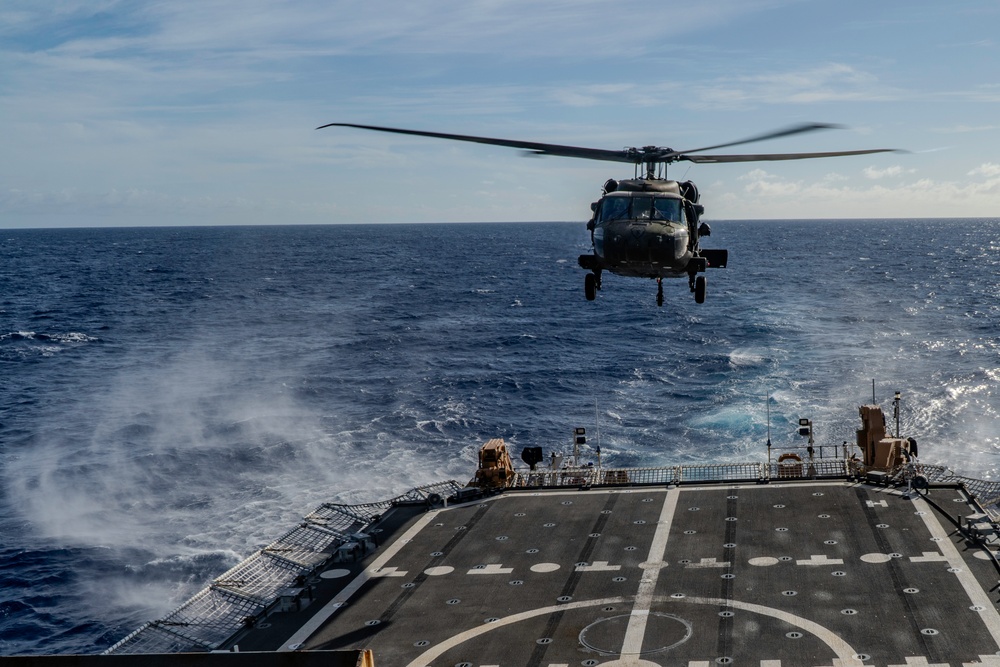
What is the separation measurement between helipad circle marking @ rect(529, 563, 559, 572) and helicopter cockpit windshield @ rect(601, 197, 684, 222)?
12.3m

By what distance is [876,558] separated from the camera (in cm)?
3177

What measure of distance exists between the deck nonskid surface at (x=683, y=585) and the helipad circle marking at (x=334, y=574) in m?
0.93

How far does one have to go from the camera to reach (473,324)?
116 m

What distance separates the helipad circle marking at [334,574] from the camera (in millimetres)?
33562

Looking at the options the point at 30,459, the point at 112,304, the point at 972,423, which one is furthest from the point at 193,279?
the point at 972,423

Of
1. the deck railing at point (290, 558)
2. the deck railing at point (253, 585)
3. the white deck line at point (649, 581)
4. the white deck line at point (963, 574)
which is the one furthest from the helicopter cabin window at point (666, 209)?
the deck railing at point (253, 585)

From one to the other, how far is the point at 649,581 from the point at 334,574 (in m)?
11.3

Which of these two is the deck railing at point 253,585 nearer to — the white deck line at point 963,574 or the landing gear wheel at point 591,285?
the landing gear wheel at point 591,285

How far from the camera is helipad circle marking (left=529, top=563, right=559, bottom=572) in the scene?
3244 cm

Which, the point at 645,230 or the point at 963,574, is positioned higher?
the point at 645,230

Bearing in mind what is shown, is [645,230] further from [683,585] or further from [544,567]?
[544,567]

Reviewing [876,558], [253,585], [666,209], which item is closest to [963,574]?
[876,558]

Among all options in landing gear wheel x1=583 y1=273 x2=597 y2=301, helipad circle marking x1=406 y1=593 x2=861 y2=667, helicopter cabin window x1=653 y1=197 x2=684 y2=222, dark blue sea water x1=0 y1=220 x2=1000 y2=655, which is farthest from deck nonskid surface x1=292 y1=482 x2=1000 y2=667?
dark blue sea water x1=0 y1=220 x2=1000 y2=655

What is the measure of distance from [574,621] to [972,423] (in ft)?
165
